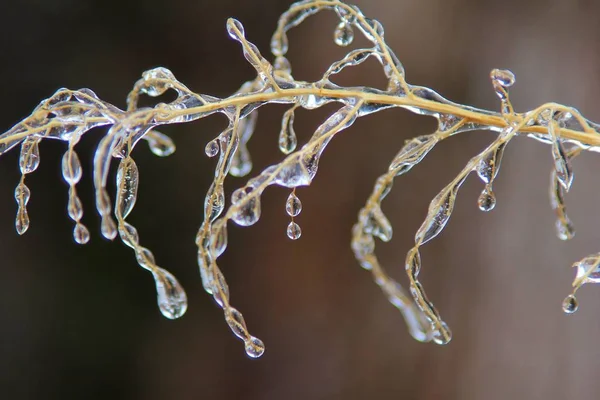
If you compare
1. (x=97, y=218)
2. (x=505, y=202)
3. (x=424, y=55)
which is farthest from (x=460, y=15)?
(x=97, y=218)

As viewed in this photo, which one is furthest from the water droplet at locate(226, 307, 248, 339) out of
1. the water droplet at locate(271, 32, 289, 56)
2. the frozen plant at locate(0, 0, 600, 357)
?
the water droplet at locate(271, 32, 289, 56)

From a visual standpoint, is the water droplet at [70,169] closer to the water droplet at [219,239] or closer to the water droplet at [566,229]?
the water droplet at [219,239]

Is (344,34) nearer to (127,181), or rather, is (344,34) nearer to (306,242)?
(127,181)

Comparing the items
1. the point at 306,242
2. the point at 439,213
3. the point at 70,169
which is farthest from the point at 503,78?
the point at 306,242

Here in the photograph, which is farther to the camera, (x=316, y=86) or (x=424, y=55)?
(x=424, y=55)

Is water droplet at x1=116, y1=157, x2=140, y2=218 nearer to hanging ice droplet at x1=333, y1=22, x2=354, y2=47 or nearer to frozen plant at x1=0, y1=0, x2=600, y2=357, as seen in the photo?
frozen plant at x1=0, y1=0, x2=600, y2=357

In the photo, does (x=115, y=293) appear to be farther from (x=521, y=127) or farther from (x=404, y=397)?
(x=521, y=127)

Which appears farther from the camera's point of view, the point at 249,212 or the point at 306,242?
the point at 306,242
